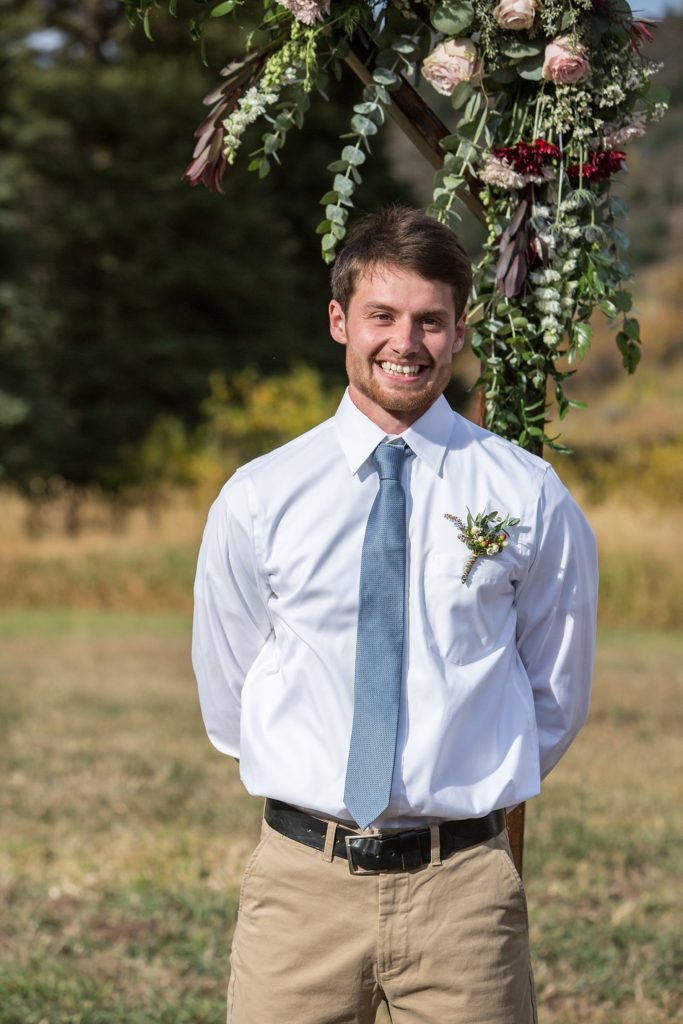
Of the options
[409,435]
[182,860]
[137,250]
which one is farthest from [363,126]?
[137,250]

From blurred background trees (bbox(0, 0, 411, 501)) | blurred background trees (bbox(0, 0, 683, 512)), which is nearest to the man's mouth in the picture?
blurred background trees (bbox(0, 0, 683, 512))

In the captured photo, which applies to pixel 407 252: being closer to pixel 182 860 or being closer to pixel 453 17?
pixel 453 17

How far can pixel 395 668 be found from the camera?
7.89 ft

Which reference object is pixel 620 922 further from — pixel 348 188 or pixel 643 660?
pixel 643 660

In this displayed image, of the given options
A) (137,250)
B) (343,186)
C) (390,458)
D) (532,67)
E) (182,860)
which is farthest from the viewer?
(137,250)

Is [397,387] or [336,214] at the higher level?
[336,214]

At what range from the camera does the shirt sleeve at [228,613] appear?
2.59 metres

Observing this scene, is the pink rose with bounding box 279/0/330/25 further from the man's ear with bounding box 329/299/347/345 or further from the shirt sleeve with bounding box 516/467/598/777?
the shirt sleeve with bounding box 516/467/598/777

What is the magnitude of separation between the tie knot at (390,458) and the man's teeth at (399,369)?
0.14m

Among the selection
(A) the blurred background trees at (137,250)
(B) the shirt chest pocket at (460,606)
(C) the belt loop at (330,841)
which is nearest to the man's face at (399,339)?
(B) the shirt chest pocket at (460,606)

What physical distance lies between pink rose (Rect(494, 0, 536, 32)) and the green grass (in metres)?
3.06

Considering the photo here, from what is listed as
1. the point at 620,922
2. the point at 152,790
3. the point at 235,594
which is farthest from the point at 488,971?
the point at 152,790

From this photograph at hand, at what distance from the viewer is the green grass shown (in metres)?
4.35

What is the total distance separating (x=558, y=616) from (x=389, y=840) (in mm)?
560
